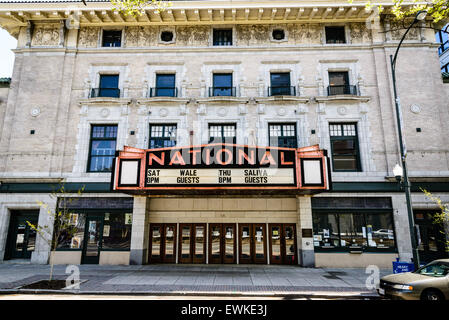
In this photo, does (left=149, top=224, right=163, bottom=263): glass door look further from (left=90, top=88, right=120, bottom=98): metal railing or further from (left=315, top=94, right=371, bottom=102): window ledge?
(left=315, top=94, right=371, bottom=102): window ledge

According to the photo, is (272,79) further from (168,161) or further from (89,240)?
(89,240)

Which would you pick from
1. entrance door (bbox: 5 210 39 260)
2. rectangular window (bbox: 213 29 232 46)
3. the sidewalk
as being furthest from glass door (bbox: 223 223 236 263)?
rectangular window (bbox: 213 29 232 46)

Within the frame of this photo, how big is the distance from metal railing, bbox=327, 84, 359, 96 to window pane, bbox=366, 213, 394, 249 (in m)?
7.70

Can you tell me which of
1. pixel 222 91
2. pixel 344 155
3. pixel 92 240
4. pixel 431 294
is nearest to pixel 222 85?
pixel 222 91

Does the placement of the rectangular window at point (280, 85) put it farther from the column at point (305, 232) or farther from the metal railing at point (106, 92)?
the metal railing at point (106, 92)

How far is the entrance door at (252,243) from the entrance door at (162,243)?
13.6ft

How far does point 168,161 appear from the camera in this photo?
13914mm

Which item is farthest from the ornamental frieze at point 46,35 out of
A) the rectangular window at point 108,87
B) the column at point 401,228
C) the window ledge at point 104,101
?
the column at point 401,228

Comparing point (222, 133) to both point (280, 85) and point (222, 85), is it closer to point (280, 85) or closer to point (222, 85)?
point (222, 85)

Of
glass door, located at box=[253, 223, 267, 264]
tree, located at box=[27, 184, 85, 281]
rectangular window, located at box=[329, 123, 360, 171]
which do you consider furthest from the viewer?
rectangular window, located at box=[329, 123, 360, 171]

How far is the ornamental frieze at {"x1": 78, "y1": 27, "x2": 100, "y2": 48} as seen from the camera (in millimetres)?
18781

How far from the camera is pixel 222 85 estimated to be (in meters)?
18.2

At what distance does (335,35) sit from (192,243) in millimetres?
→ 16765

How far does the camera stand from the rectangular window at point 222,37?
62.0 ft
